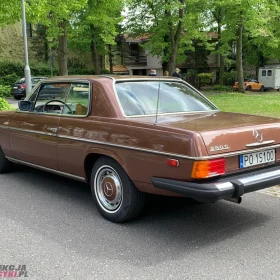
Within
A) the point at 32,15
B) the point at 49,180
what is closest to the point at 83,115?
the point at 49,180

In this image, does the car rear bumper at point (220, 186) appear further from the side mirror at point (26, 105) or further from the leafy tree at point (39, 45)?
the leafy tree at point (39, 45)

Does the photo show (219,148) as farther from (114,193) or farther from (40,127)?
(40,127)

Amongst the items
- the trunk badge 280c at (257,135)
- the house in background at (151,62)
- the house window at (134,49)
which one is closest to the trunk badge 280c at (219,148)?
the trunk badge 280c at (257,135)

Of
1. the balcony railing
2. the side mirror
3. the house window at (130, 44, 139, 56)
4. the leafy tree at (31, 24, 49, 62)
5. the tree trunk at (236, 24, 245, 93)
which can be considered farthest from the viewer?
the house window at (130, 44, 139, 56)

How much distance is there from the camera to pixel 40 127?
5285 millimetres

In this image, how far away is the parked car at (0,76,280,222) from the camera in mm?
3551

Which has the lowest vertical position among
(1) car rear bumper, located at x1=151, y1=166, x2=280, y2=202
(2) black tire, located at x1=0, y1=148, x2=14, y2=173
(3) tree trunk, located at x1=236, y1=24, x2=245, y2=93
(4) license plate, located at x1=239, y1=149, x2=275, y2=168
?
(2) black tire, located at x1=0, y1=148, x2=14, y2=173

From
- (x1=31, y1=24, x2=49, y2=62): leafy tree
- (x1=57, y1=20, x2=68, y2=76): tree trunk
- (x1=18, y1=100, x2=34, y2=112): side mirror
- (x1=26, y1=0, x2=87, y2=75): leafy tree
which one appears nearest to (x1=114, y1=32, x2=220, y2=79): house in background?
(x1=31, y1=24, x2=49, y2=62): leafy tree

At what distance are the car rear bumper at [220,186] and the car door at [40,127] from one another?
1940 mm

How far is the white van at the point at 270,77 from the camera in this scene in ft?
122

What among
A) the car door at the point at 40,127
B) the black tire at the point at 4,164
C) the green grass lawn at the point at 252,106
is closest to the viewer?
the car door at the point at 40,127

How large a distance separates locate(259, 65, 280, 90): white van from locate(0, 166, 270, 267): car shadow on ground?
115 feet

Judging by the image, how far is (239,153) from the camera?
3693 mm

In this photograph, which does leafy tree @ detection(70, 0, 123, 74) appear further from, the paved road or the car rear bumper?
the car rear bumper
